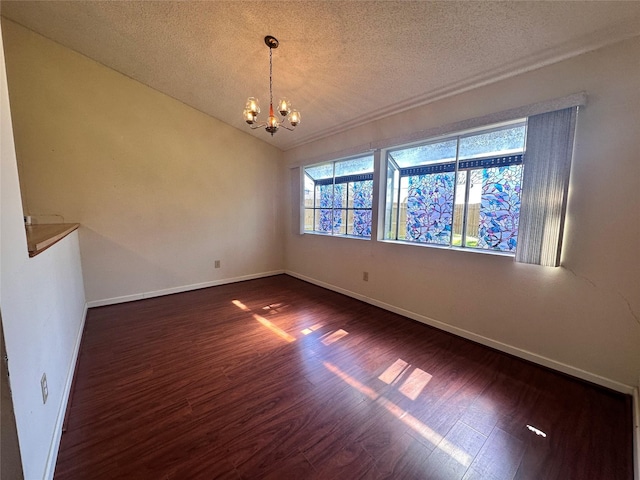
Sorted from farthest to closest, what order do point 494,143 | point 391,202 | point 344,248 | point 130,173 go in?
1. point 344,248
2. point 130,173
3. point 391,202
4. point 494,143

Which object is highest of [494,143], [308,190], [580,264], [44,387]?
[494,143]

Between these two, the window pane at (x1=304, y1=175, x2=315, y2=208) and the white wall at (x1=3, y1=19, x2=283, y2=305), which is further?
the window pane at (x1=304, y1=175, x2=315, y2=208)

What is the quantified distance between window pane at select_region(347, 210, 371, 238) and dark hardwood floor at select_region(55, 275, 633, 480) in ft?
4.89

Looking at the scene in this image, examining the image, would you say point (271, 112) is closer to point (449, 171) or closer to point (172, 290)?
point (449, 171)

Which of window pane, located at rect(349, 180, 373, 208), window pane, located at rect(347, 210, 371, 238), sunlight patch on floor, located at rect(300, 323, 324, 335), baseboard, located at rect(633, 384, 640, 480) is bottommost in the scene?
sunlight patch on floor, located at rect(300, 323, 324, 335)

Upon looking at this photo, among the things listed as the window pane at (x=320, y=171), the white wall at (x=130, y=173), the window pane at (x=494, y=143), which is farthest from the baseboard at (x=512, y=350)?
the white wall at (x=130, y=173)

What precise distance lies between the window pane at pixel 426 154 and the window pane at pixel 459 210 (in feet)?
0.79

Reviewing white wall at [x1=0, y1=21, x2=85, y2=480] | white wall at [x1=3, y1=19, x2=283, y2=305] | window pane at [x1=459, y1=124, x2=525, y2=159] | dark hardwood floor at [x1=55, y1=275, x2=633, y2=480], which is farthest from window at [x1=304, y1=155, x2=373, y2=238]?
white wall at [x1=0, y1=21, x2=85, y2=480]

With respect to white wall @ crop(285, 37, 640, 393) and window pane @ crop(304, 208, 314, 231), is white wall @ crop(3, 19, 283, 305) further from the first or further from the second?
white wall @ crop(285, 37, 640, 393)

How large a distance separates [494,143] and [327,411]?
269 centimetres

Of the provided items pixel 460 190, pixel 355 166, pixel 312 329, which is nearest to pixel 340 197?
pixel 355 166

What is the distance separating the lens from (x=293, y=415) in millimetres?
1659

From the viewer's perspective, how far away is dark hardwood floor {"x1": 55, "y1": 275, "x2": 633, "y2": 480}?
1.35m

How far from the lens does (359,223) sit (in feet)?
12.7
